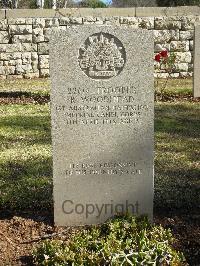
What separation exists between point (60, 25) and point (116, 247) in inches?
435

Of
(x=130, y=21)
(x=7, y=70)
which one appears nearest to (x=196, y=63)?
(x=130, y=21)

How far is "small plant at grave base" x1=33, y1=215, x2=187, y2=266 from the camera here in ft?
11.2

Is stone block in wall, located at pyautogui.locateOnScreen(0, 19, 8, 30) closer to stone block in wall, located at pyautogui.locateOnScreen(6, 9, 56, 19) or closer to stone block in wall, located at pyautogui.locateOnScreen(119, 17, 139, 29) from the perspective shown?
stone block in wall, located at pyautogui.locateOnScreen(6, 9, 56, 19)

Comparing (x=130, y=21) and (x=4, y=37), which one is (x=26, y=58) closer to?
(x=4, y=37)

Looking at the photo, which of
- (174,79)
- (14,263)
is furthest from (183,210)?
(174,79)

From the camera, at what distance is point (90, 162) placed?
13.3ft

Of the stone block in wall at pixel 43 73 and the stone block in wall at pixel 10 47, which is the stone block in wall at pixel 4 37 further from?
the stone block in wall at pixel 43 73

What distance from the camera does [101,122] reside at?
398cm

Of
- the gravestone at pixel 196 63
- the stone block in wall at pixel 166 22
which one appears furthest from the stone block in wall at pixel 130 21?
the gravestone at pixel 196 63

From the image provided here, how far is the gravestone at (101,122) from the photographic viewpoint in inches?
151

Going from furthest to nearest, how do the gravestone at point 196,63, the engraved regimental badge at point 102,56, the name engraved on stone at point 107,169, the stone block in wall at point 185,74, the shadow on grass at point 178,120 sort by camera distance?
the stone block in wall at point 185,74, the gravestone at point 196,63, the shadow on grass at point 178,120, the name engraved on stone at point 107,169, the engraved regimental badge at point 102,56

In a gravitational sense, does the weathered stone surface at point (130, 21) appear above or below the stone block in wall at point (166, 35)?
above

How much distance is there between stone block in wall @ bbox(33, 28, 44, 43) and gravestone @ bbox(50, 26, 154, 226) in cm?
1039

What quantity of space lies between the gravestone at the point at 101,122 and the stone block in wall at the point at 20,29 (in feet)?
34.4
